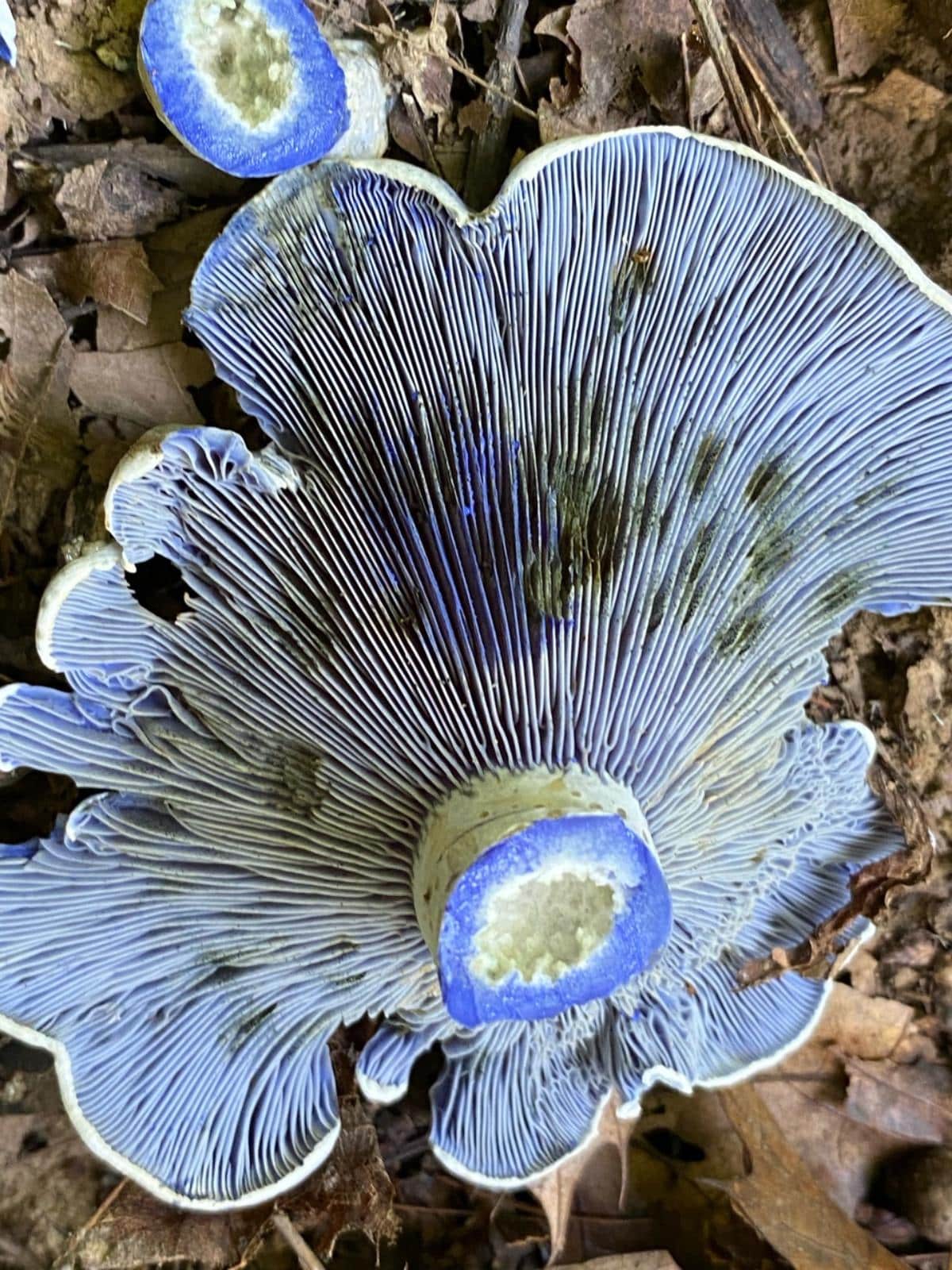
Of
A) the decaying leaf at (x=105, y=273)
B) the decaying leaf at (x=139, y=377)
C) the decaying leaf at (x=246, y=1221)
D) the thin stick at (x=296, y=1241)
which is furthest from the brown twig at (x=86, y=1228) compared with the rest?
the decaying leaf at (x=105, y=273)

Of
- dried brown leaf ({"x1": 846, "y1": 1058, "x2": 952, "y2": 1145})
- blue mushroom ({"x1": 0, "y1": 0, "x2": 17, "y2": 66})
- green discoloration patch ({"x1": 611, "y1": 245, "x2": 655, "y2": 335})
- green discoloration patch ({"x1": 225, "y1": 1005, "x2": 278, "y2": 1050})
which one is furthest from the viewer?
dried brown leaf ({"x1": 846, "y1": 1058, "x2": 952, "y2": 1145})

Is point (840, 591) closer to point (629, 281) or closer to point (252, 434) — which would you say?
point (629, 281)

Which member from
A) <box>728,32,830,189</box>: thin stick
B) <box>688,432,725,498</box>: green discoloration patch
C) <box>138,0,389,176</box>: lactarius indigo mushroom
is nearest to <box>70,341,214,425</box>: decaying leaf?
<box>138,0,389,176</box>: lactarius indigo mushroom

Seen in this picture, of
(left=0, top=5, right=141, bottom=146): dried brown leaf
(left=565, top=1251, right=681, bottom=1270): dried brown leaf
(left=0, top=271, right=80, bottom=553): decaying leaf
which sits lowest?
(left=565, top=1251, right=681, bottom=1270): dried brown leaf

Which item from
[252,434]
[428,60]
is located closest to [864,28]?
[428,60]

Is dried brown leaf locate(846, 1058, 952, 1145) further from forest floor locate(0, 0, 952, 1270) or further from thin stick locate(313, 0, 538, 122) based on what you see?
thin stick locate(313, 0, 538, 122)

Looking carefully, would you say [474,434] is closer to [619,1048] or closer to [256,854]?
[256,854]
